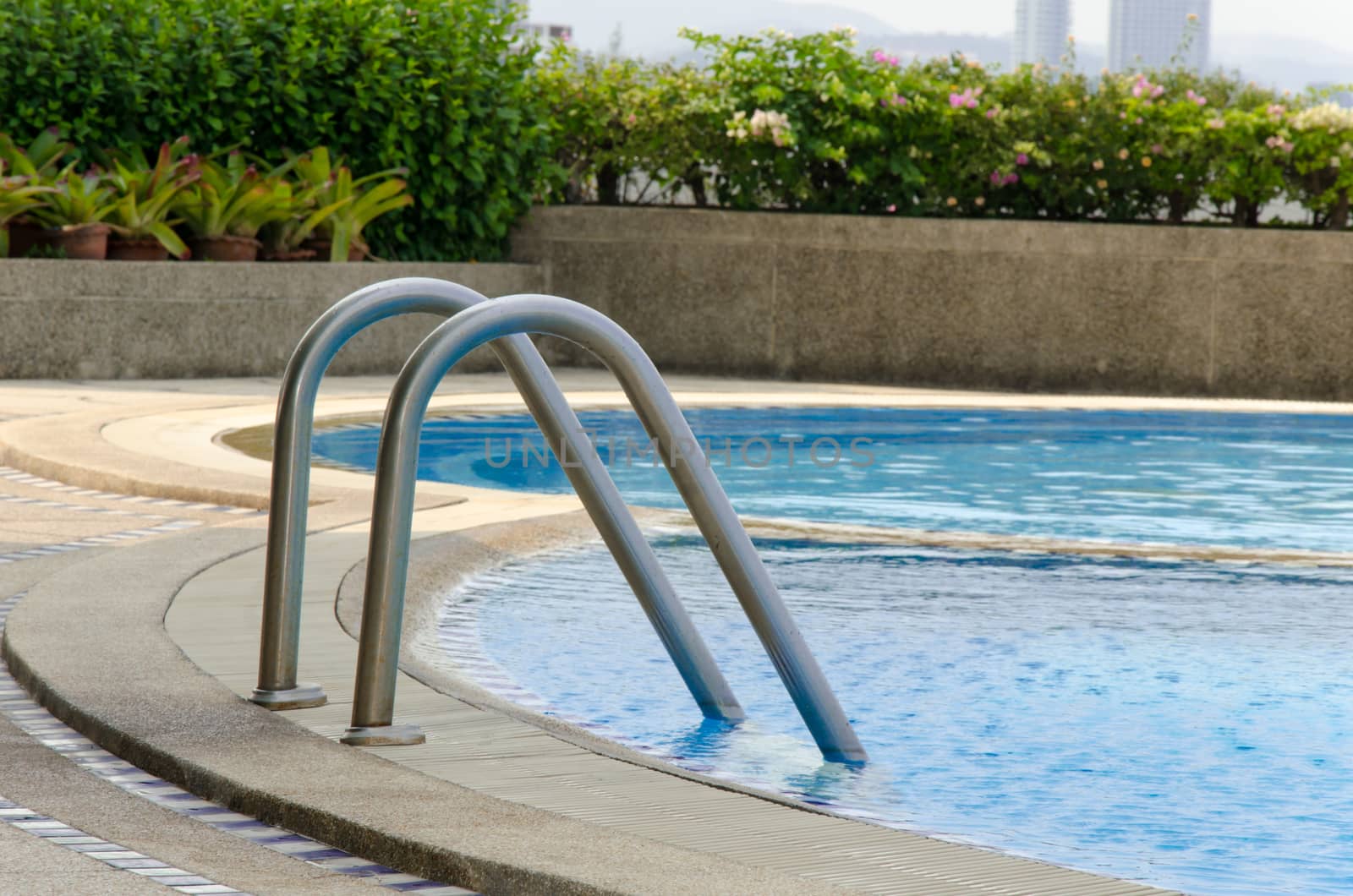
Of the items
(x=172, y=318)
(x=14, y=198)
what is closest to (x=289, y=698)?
(x=14, y=198)

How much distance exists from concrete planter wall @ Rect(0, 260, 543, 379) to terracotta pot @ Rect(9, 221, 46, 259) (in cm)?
62

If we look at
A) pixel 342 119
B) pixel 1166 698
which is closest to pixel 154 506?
pixel 1166 698

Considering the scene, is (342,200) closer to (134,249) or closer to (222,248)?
(222,248)

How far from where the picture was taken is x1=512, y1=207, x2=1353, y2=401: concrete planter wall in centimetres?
1418

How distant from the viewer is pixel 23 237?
1284cm

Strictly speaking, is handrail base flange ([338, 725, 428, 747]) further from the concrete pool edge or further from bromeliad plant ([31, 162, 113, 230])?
bromeliad plant ([31, 162, 113, 230])

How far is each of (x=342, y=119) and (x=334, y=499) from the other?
27.3 feet

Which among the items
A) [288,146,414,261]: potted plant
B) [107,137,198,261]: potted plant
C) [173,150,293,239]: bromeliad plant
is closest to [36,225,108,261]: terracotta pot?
[107,137,198,261]: potted plant

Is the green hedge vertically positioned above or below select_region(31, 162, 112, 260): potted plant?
above

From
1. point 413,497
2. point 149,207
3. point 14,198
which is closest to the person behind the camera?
point 413,497

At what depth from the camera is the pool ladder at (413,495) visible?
355cm

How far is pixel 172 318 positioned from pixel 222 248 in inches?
31.2

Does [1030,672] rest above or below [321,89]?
below

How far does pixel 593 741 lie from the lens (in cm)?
406
